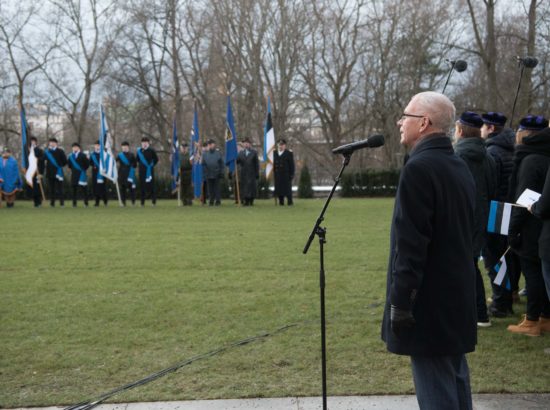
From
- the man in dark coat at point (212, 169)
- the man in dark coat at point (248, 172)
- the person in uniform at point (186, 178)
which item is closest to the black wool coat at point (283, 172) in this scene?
the man in dark coat at point (248, 172)

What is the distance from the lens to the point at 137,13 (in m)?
38.2

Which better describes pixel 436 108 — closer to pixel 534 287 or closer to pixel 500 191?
pixel 534 287

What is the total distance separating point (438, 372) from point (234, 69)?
37667 millimetres

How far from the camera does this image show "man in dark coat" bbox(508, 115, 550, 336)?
5273mm

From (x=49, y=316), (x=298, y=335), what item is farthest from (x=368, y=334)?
(x=49, y=316)

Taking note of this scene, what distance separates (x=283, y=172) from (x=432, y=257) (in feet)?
64.1

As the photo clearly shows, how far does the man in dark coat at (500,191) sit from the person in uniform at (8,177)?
19652 millimetres

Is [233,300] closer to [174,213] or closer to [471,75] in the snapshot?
[174,213]

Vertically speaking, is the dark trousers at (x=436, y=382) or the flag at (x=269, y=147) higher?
the flag at (x=269, y=147)

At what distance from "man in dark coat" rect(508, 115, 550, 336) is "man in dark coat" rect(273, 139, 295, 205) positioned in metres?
16.7

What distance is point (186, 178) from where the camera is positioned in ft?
75.2

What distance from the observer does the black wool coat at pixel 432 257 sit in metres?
2.92

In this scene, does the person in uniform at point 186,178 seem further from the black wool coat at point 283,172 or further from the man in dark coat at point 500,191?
the man in dark coat at point 500,191

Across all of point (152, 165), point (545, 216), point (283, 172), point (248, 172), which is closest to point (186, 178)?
point (152, 165)
